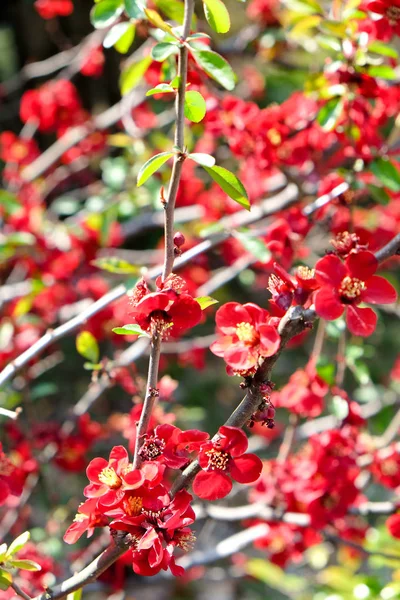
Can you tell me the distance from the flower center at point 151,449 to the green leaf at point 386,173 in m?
0.77

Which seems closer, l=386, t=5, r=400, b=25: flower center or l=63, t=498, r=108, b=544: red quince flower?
l=63, t=498, r=108, b=544: red quince flower

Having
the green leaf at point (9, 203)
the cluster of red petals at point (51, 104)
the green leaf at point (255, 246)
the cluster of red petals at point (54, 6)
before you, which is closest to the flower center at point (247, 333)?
the green leaf at point (255, 246)

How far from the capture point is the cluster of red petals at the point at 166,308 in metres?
0.68

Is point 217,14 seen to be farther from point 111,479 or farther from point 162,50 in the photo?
point 111,479

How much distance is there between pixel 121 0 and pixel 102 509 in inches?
33.2

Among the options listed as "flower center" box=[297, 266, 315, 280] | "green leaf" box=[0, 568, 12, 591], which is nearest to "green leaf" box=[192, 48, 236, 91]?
"flower center" box=[297, 266, 315, 280]

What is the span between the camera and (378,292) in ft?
2.39

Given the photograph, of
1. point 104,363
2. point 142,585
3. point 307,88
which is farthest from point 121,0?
point 142,585

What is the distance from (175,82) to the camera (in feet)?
2.39

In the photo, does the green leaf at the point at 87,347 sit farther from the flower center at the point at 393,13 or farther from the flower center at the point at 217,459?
the flower center at the point at 393,13

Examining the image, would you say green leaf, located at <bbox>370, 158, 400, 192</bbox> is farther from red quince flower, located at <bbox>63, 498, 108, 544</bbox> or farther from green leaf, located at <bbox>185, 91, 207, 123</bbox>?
red quince flower, located at <bbox>63, 498, 108, 544</bbox>

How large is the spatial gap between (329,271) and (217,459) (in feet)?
0.80

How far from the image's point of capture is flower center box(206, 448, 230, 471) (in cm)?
70

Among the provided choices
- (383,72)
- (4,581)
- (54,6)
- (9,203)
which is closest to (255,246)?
(383,72)
